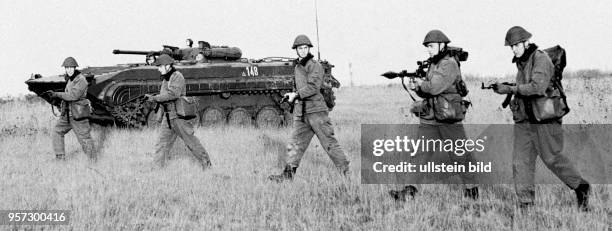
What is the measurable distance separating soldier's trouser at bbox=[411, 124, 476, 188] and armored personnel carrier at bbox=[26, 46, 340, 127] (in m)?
7.07

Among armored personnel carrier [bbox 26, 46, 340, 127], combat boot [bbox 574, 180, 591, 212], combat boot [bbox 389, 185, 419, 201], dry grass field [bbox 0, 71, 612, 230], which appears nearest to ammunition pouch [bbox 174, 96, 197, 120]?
dry grass field [bbox 0, 71, 612, 230]

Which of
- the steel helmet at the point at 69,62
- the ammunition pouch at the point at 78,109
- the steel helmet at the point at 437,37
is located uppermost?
the steel helmet at the point at 69,62

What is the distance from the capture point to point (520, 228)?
5023 millimetres

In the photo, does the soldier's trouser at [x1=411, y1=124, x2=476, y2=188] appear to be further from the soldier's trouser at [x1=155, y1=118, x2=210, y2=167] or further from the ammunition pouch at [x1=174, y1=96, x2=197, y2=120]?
the ammunition pouch at [x1=174, y1=96, x2=197, y2=120]

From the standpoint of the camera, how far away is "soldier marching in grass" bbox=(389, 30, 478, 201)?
6.02m

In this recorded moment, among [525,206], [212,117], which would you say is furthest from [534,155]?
[212,117]

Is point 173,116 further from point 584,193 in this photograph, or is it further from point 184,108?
point 584,193

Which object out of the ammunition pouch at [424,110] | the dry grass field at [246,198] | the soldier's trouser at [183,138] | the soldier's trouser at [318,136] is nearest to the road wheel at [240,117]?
the dry grass field at [246,198]

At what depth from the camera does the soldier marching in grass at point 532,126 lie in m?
5.35

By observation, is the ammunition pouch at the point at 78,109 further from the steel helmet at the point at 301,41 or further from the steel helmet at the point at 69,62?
the steel helmet at the point at 301,41

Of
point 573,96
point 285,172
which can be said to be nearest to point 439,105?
point 285,172

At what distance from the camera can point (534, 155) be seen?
18.5 feet

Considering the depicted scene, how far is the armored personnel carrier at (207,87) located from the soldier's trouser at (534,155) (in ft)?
25.5

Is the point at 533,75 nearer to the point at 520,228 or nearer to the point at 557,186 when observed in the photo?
the point at 520,228
